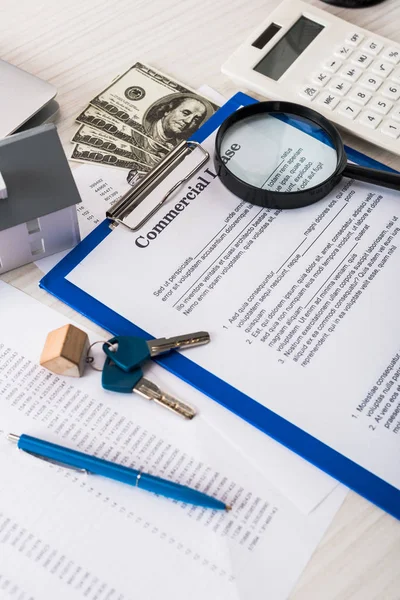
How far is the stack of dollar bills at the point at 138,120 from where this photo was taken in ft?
2.50

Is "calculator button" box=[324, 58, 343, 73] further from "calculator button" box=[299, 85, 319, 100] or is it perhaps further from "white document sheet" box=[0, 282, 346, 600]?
"white document sheet" box=[0, 282, 346, 600]

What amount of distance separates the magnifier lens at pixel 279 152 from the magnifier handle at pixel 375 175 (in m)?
0.02

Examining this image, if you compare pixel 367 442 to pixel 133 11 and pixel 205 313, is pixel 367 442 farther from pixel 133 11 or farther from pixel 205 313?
pixel 133 11

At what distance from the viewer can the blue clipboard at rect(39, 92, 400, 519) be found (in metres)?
0.57

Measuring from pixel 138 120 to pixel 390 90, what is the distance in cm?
29

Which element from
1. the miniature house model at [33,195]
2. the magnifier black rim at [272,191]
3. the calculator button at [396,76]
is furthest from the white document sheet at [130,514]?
the calculator button at [396,76]

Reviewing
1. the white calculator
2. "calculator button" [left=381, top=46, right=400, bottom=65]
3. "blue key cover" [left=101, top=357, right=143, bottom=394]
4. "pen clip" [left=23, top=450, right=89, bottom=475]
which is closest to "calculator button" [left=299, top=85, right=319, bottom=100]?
the white calculator

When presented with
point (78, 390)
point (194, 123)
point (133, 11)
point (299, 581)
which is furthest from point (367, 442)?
point (133, 11)

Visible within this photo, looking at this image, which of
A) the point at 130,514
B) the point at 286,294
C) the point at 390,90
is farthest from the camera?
the point at 390,90

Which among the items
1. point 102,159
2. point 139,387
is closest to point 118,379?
point 139,387

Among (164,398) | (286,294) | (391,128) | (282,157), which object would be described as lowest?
(164,398)

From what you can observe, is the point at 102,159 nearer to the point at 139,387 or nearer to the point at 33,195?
the point at 33,195

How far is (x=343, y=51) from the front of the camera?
0.80 m

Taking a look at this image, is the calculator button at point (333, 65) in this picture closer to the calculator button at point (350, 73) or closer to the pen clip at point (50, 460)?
the calculator button at point (350, 73)
